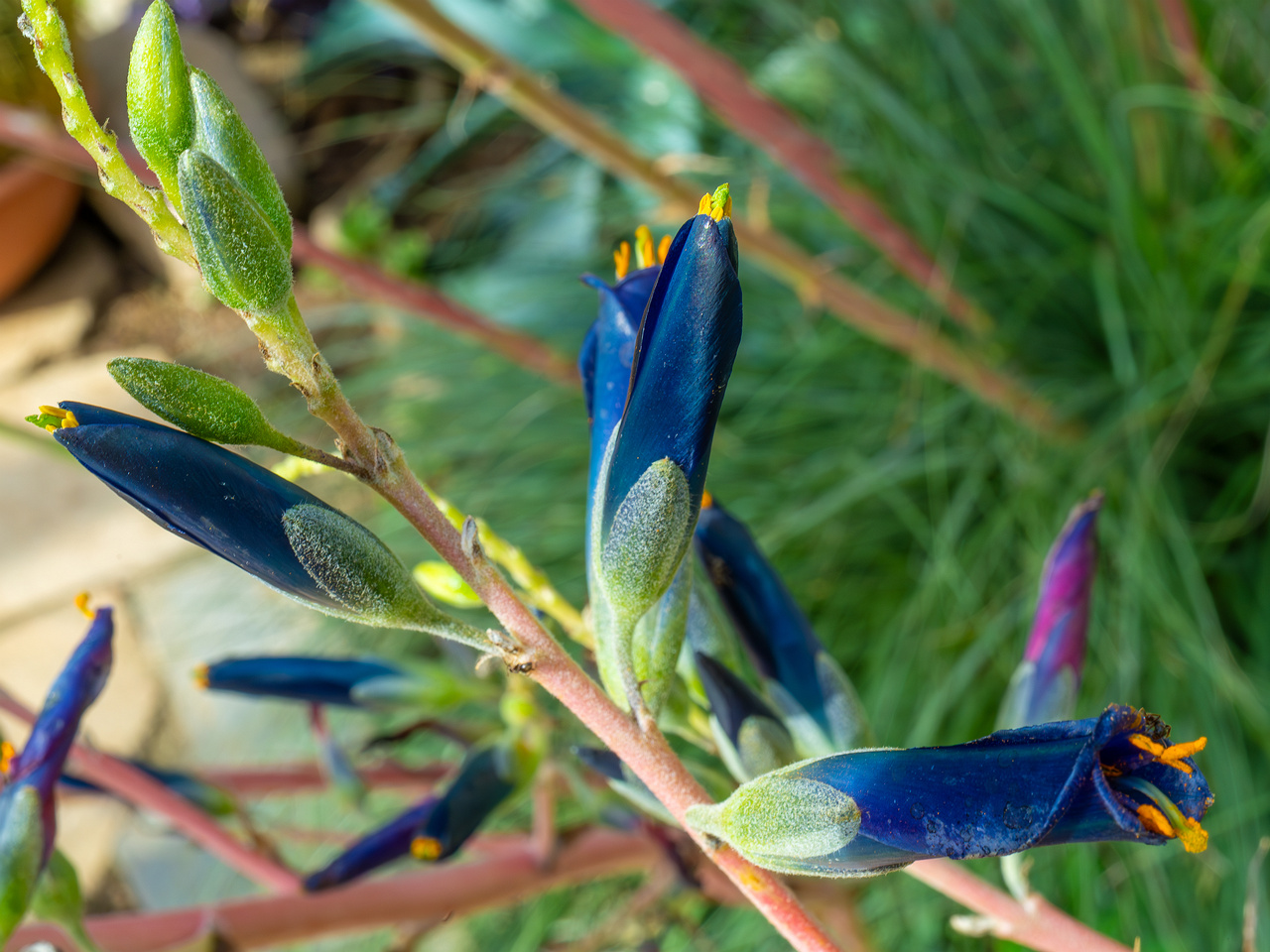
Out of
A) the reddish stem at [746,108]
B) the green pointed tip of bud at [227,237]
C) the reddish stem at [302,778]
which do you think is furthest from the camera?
the reddish stem at [746,108]

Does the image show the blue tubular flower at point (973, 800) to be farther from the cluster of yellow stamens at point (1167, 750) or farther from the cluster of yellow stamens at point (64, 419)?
the cluster of yellow stamens at point (64, 419)

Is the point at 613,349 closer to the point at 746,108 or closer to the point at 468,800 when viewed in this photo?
the point at 468,800

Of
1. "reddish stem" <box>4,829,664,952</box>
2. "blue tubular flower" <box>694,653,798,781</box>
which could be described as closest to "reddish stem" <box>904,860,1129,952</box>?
"blue tubular flower" <box>694,653,798,781</box>

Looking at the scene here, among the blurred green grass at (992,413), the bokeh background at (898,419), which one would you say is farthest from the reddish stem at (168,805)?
the blurred green grass at (992,413)

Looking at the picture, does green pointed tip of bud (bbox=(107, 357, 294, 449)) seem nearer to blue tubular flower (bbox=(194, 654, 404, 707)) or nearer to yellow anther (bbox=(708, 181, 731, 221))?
yellow anther (bbox=(708, 181, 731, 221))

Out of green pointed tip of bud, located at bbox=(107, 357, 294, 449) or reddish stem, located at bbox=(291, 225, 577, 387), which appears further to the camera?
reddish stem, located at bbox=(291, 225, 577, 387)

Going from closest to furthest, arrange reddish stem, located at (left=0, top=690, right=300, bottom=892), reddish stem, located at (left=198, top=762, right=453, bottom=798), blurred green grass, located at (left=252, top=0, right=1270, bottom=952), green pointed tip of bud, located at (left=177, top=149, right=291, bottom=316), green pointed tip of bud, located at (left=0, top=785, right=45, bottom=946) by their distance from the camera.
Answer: green pointed tip of bud, located at (left=177, top=149, right=291, bottom=316) → green pointed tip of bud, located at (left=0, top=785, right=45, bottom=946) → reddish stem, located at (left=0, top=690, right=300, bottom=892) → reddish stem, located at (left=198, top=762, right=453, bottom=798) → blurred green grass, located at (left=252, top=0, right=1270, bottom=952)
